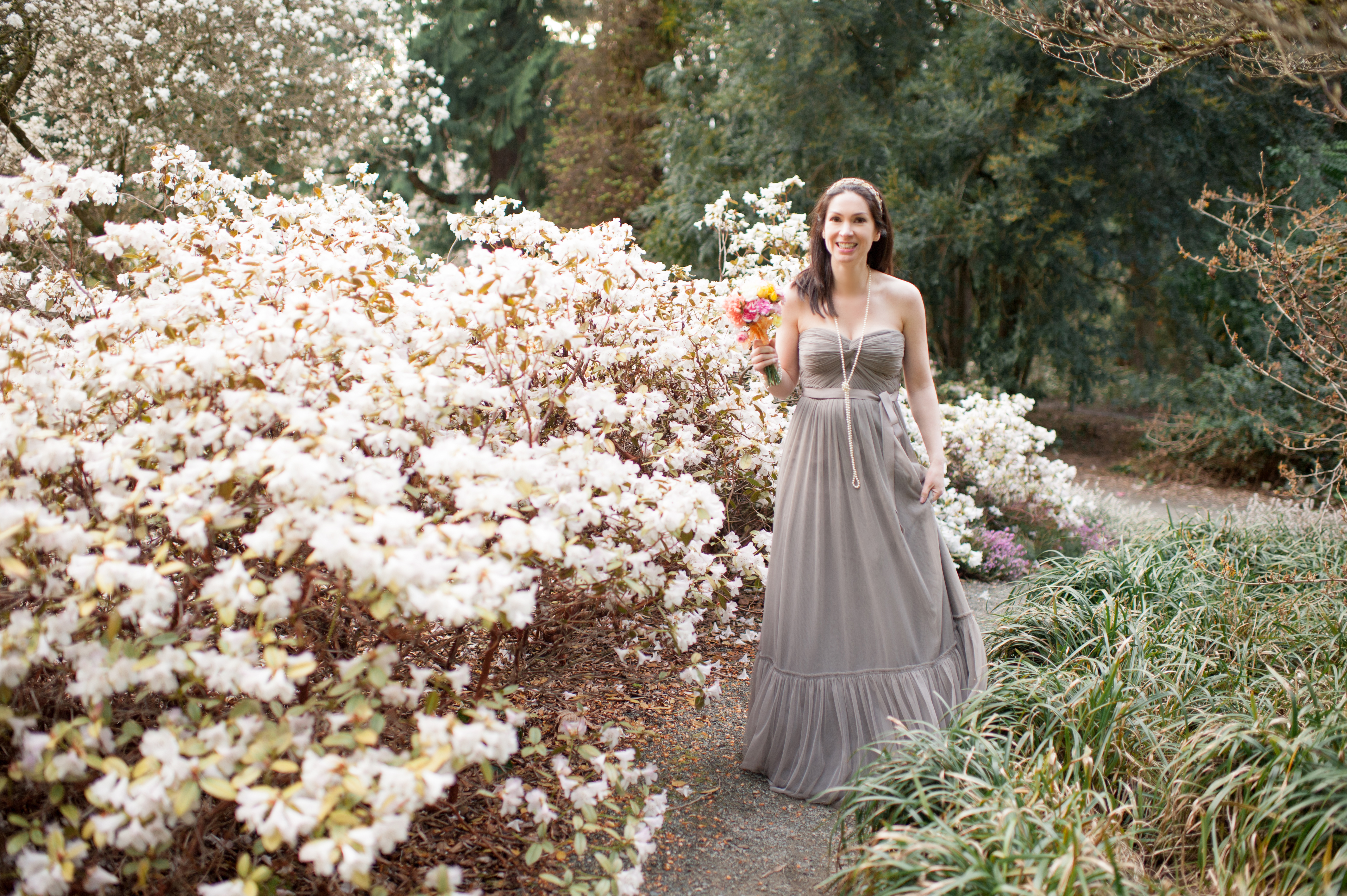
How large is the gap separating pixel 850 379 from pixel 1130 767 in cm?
141

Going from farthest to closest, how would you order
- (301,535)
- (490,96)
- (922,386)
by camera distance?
(490,96) < (922,386) < (301,535)

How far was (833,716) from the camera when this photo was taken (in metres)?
2.79

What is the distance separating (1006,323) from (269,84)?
810cm

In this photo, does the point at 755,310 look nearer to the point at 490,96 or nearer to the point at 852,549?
the point at 852,549

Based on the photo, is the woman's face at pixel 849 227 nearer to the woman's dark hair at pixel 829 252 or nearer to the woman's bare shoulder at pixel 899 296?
the woman's dark hair at pixel 829 252

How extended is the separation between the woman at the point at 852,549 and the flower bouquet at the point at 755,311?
0.18ft

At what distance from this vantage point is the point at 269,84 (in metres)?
7.43

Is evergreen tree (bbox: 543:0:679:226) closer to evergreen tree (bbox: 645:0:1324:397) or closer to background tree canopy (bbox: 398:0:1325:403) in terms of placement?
background tree canopy (bbox: 398:0:1325:403)

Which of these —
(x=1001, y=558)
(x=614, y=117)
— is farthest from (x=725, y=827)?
(x=614, y=117)

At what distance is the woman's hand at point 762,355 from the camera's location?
9.93 ft

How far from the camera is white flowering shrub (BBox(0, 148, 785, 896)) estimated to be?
1597mm

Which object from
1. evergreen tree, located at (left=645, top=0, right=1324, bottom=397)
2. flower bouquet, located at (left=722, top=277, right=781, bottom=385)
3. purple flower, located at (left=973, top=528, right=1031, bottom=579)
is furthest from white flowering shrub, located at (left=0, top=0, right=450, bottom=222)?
purple flower, located at (left=973, top=528, right=1031, bottom=579)

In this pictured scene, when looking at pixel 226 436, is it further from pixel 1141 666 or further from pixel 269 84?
pixel 269 84

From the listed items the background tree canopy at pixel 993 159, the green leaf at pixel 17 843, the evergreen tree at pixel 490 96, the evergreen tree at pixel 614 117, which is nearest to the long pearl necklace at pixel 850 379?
the green leaf at pixel 17 843
